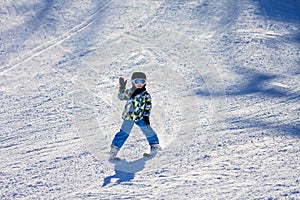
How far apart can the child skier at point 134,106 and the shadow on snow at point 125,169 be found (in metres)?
0.16

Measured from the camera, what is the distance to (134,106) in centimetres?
590

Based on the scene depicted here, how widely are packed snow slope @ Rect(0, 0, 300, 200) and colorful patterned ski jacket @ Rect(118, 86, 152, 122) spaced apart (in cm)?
54

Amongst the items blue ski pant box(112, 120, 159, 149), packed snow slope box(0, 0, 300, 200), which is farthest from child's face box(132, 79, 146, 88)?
packed snow slope box(0, 0, 300, 200)

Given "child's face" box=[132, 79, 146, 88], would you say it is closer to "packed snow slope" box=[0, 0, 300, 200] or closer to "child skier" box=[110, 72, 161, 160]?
"child skier" box=[110, 72, 161, 160]

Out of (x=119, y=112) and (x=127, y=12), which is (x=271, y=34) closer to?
(x=127, y=12)

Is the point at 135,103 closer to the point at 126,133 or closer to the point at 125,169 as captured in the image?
the point at 126,133

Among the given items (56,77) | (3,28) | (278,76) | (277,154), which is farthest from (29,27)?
(277,154)

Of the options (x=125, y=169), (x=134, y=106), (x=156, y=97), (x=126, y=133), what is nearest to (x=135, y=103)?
(x=134, y=106)

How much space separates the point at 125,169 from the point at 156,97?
6.53 feet

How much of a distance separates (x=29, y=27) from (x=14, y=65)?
6.19 ft

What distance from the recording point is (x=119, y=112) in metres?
7.24

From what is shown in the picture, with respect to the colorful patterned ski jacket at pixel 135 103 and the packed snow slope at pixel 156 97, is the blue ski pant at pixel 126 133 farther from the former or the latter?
the packed snow slope at pixel 156 97

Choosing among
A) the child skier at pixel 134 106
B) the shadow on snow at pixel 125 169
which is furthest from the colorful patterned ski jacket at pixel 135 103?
the shadow on snow at pixel 125 169

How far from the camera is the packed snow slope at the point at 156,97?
5.62 m
